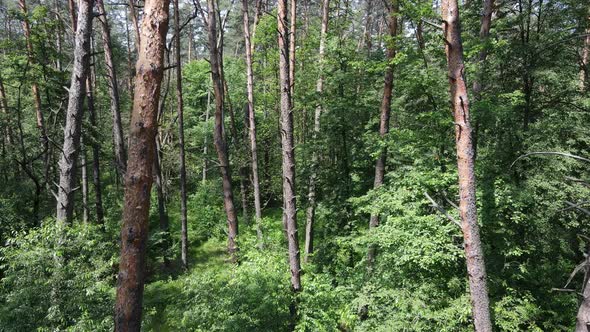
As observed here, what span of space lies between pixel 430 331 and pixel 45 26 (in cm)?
1503

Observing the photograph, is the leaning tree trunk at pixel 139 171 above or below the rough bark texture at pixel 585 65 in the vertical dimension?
below

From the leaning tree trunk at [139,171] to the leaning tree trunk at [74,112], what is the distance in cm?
292

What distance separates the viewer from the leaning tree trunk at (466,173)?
4.53 meters

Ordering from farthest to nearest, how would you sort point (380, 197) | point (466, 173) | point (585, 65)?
1. point (585, 65)
2. point (380, 197)
3. point (466, 173)

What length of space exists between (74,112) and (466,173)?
622cm

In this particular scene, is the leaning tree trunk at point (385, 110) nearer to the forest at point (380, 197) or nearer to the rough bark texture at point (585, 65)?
the forest at point (380, 197)

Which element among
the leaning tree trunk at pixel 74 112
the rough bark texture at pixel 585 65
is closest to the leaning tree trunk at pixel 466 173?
the rough bark texture at pixel 585 65

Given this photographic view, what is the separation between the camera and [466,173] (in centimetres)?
463

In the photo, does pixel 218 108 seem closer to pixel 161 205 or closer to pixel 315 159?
pixel 315 159

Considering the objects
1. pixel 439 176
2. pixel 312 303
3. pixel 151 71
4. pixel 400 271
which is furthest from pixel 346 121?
pixel 151 71

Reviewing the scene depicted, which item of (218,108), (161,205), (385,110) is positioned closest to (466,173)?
(385,110)

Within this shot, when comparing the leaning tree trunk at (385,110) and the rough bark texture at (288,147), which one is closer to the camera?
the rough bark texture at (288,147)

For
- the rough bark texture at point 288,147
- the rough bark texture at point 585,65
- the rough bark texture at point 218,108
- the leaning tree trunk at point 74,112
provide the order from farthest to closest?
the rough bark texture at point 218,108 → the rough bark texture at point 585,65 → the rough bark texture at point 288,147 → the leaning tree trunk at point 74,112

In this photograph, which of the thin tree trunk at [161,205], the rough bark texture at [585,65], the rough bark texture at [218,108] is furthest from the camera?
the thin tree trunk at [161,205]
